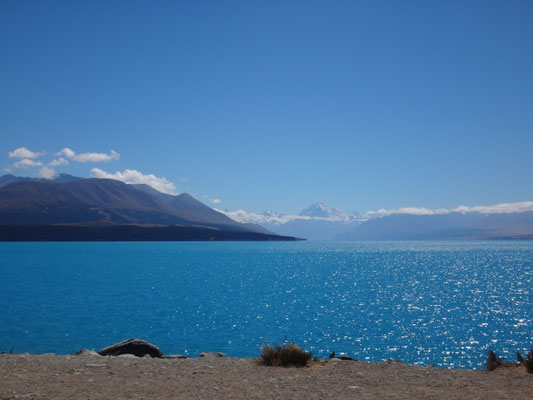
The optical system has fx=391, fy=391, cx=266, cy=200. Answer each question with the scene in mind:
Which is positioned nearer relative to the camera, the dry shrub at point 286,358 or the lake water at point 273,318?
the dry shrub at point 286,358

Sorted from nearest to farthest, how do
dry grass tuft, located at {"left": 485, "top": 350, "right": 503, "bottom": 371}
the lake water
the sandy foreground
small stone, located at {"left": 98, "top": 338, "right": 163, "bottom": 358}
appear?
the sandy foreground, dry grass tuft, located at {"left": 485, "top": 350, "right": 503, "bottom": 371}, small stone, located at {"left": 98, "top": 338, "right": 163, "bottom": 358}, the lake water

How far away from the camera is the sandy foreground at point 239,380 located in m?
10.6

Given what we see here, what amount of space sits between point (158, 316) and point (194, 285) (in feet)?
88.8

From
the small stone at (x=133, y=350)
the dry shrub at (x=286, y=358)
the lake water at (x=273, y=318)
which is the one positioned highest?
the dry shrub at (x=286, y=358)

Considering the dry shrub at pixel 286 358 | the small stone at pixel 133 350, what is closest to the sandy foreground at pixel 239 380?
the dry shrub at pixel 286 358

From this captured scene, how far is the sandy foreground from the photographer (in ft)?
34.9

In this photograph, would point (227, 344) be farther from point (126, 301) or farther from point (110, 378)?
point (126, 301)

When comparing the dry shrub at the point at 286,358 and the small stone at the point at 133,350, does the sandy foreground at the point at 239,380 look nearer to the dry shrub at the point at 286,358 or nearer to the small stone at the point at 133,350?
the dry shrub at the point at 286,358

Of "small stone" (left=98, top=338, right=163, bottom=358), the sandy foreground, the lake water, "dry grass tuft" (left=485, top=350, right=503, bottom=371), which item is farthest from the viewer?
the lake water

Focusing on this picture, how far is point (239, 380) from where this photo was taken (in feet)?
40.2

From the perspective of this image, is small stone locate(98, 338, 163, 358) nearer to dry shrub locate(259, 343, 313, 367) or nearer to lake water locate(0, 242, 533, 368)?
dry shrub locate(259, 343, 313, 367)

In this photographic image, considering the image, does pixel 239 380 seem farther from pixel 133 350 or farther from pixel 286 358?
pixel 133 350

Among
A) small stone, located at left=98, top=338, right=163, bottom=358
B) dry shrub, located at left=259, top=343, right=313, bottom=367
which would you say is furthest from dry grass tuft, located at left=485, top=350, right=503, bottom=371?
small stone, located at left=98, top=338, right=163, bottom=358

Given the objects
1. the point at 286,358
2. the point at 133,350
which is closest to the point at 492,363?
the point at 286,358
